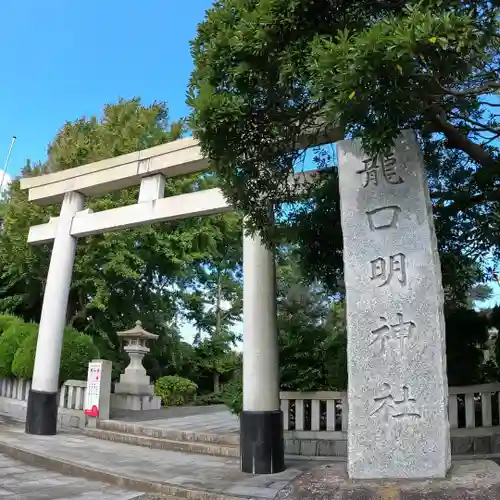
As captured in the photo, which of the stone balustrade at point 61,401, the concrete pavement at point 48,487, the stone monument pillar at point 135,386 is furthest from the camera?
the stone monument pillar at point 135,386

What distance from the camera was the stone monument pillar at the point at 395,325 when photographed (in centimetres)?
388

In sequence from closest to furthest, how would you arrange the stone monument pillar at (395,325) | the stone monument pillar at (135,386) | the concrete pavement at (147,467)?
the stone monument pillar at (395,325) < the concrete pavement at (147,467) < the stone monument pillar at (135,386)

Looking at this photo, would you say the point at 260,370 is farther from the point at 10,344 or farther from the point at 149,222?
the point at 10,344

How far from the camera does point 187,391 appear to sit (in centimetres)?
1512

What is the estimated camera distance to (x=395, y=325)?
408cm

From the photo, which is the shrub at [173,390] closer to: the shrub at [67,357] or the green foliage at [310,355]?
the shrub at [67,357]

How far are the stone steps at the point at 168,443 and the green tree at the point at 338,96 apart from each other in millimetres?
2980

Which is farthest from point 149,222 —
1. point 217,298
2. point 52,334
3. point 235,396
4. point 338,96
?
point 217,298

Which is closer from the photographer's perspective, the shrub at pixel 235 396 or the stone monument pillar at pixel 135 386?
the shrub at pixel 235 396

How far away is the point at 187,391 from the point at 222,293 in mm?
8853

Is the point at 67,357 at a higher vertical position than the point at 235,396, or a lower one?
higher

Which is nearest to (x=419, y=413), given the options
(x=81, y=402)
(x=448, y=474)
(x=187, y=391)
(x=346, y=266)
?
(x=448, y=474)

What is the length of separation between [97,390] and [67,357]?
4.09ft

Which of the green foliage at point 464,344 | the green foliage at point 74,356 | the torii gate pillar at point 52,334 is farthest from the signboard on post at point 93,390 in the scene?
the green foliage at point 464,344
